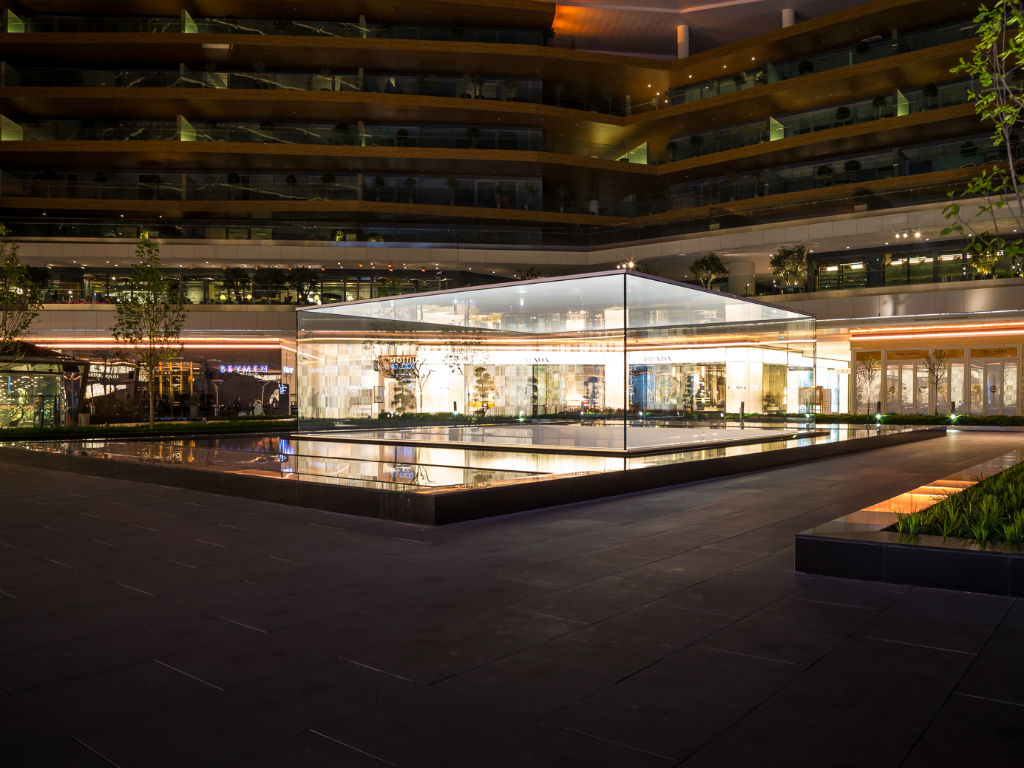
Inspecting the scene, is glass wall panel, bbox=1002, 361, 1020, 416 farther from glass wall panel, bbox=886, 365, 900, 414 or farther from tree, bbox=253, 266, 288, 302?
tree, bbox=253, 266, 288, 302

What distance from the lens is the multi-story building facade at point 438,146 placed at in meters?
36.7

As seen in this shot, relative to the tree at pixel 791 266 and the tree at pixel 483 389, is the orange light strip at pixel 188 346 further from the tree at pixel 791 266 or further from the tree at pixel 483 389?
the tree at pixel 791 266

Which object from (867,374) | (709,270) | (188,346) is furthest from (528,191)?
(867,374)

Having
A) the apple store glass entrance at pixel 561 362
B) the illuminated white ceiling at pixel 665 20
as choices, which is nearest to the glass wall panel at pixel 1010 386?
the apple store glass entrance at pixel 561 362

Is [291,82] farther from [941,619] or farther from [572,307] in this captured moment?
[941,619]

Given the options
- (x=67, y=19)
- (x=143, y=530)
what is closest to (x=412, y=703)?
(x=143, y=530)

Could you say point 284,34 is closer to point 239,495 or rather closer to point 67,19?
point 67,19

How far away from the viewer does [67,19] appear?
1724 inches

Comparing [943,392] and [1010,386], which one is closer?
[1010,386]

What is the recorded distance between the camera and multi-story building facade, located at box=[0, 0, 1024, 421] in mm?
36688

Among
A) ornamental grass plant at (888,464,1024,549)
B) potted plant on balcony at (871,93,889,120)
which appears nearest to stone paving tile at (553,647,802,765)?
ornamental grass plant at (888,464,1024,549)

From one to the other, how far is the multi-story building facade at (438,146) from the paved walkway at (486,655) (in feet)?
93.1

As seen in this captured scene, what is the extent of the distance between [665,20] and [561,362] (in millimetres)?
40847

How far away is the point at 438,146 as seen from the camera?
43.7m
